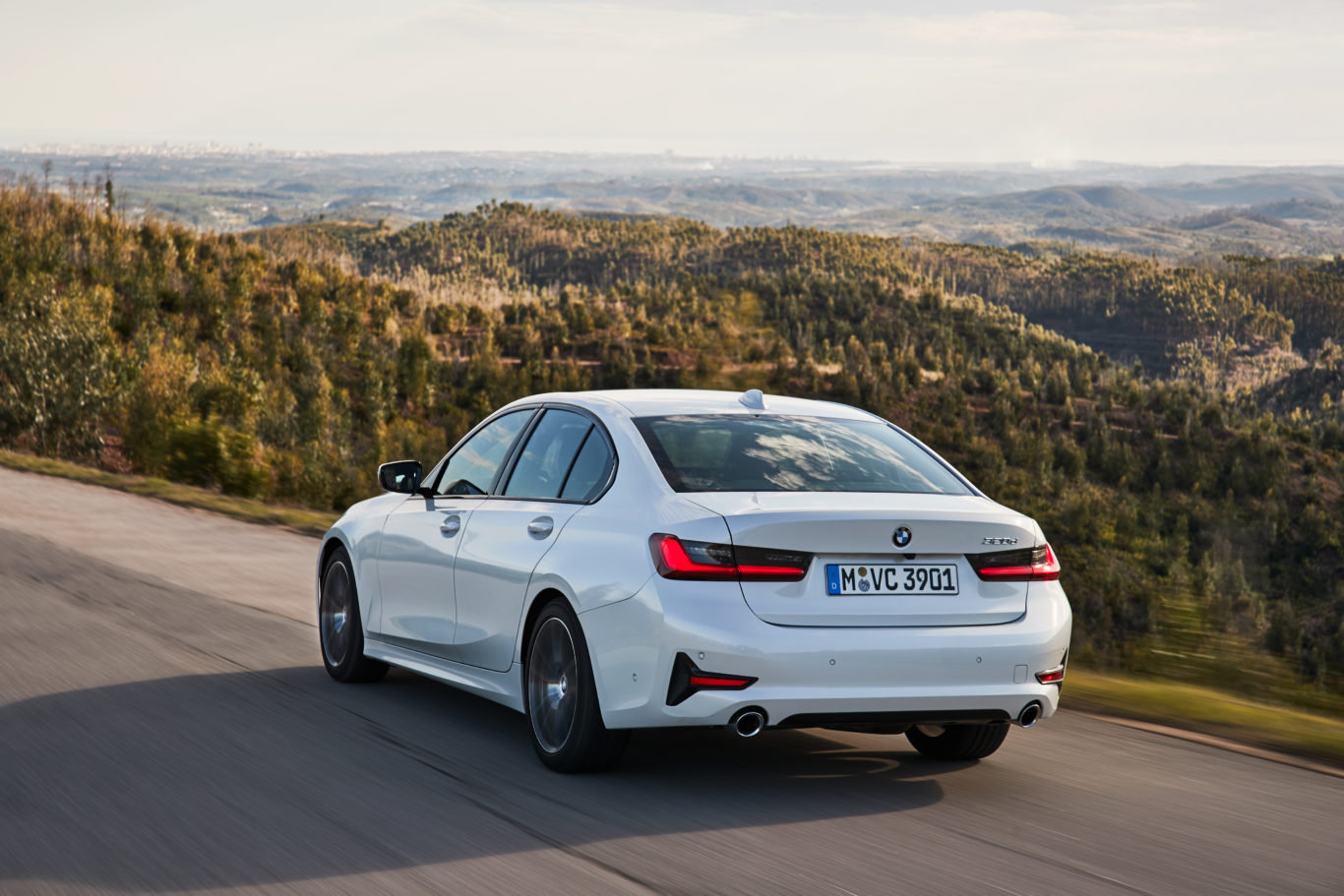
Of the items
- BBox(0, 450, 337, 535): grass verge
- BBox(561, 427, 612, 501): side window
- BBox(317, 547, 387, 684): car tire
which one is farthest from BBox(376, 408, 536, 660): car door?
BBox(0, 450, 337, 535): grass verge

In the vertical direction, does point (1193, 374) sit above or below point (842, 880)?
below

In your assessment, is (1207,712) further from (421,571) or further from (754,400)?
(421,571)

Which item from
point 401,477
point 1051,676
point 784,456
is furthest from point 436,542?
point 1051,676

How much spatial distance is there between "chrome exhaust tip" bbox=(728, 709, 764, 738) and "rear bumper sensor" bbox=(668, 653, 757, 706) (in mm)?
101

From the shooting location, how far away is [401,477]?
7027 mm

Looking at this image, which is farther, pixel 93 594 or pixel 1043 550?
pixel 93 594

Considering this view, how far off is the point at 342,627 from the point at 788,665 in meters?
3.43

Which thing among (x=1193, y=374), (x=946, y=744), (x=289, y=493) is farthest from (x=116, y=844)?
(x=1193, y=374)

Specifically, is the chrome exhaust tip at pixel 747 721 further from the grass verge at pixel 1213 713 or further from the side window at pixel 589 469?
the grass verge at pixel 1213 713

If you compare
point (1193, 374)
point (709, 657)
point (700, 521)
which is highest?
point (700, 521)

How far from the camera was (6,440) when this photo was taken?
94.1 feet

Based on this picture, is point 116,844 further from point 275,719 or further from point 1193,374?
point 1193,374

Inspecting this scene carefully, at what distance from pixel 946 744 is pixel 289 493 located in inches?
677

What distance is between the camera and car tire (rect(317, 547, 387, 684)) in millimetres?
7344
